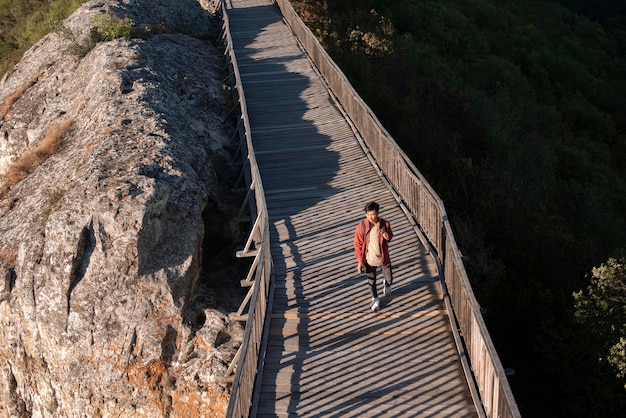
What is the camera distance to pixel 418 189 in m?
12.8

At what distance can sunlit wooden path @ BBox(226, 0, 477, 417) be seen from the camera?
9172mm

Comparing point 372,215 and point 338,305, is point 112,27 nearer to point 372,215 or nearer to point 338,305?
point 338,305

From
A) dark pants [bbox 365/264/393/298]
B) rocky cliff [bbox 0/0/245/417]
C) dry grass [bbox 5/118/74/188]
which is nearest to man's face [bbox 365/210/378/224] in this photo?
dark pants [bbox 365/264/393/298]

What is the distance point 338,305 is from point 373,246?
1.14 metres

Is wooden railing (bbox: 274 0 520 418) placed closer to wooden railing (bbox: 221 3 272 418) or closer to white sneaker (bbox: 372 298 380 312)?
white sneaker (bbox: 372 298 380 312)

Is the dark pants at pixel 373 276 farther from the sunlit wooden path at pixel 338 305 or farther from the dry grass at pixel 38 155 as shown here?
the dry grass at pixel 38 155

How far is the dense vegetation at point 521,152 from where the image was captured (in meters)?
12.4

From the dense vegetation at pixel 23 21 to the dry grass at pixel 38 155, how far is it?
9.17m

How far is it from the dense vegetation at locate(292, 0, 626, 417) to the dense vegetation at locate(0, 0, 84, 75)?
963cm

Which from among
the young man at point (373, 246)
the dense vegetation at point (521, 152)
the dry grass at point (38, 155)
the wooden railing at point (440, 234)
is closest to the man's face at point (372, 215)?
the young man at point (373, 246)

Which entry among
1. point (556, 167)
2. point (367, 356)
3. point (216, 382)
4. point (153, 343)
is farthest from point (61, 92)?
point (556, 167)

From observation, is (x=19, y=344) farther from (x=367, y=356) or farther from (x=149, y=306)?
(x=367, y=356)

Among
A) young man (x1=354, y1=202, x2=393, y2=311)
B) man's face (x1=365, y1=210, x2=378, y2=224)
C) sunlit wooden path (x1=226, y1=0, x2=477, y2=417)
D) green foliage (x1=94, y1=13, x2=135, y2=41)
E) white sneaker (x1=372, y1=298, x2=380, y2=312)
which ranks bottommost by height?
sunlit wooden path (x1=226, y1=0, x2=477, y2=417)

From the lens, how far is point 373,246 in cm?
1054
